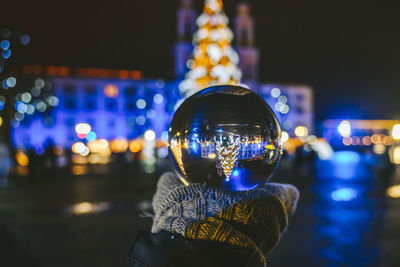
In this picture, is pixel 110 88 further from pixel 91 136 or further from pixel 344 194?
pixel 344 194

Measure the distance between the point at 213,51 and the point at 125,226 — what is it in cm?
1911

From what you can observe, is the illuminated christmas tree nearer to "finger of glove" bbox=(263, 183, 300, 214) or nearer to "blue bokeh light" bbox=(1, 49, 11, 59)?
"blue bokeh light" bbox=(1, 49, 11, 59)

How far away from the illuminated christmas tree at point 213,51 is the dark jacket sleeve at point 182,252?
2321 cm

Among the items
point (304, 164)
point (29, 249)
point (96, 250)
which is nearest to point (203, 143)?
point (96, 250)

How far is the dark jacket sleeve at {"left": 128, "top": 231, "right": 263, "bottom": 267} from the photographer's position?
1297 mm

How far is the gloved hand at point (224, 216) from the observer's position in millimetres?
1399

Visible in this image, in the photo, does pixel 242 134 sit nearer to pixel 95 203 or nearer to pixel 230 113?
pixel 230 113

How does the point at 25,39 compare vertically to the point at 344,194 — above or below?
above

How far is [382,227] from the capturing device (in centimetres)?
726

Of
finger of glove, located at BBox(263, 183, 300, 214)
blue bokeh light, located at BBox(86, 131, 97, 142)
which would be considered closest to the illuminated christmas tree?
finger of glove, located at BBox(263, 183, 300, 214)

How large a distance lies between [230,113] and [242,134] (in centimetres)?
11

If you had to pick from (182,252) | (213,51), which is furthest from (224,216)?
(213,51)

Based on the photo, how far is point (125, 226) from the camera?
7.36m

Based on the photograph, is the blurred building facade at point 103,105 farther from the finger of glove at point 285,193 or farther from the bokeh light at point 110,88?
the finger of glove at point 285,193
